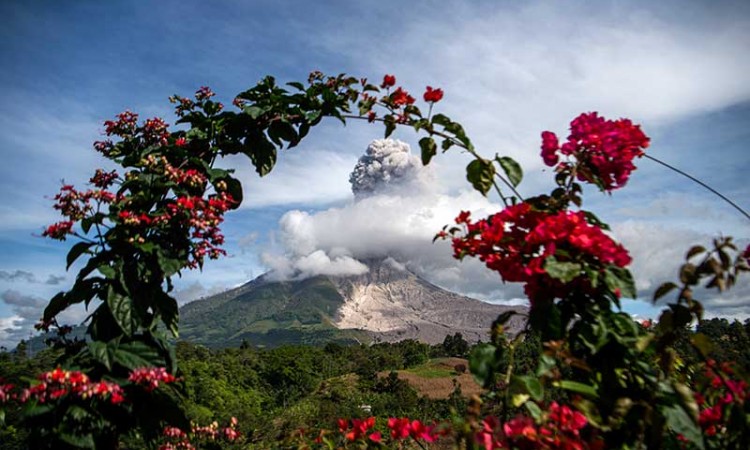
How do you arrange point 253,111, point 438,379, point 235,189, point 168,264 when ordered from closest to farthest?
point 168,264
point 253,111
point 235,189
point 438,379

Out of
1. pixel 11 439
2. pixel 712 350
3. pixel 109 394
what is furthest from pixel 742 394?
pixel 11 439

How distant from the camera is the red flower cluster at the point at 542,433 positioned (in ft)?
3.45

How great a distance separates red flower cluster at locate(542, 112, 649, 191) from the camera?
4.69ft

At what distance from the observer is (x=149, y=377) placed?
1418 mm

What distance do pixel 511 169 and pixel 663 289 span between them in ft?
2.14

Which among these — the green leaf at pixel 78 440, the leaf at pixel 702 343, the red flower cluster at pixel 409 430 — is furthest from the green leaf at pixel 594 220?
the green leaf at pixel 78 440

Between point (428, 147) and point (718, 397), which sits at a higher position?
point (428, 147)

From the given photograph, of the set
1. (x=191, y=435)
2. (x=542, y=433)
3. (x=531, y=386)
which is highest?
(x=531, y=386)

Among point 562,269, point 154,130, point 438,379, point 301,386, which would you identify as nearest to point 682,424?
point 562,269

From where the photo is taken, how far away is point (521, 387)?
1162 mm

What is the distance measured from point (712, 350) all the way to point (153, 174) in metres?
2.03

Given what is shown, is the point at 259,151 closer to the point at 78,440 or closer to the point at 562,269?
the point at 78,440

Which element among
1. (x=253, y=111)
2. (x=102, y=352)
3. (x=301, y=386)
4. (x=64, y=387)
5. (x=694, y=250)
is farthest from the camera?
(x=301, y=386)

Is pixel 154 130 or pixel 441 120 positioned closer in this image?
pixel 441 120
